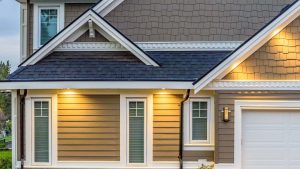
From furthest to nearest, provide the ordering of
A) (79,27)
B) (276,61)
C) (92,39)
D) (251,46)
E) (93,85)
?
(92,39), (79,27), (93,85), (276,61), (251,46)

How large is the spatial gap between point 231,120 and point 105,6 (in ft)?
15.7

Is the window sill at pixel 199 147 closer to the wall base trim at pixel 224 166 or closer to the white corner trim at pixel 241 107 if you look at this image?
the wall base trim at pixel 224 166

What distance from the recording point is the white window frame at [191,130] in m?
10.8

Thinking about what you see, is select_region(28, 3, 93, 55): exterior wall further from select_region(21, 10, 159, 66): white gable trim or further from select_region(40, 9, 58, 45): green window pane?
select_region(21, 10, 159, 66): white gable trim

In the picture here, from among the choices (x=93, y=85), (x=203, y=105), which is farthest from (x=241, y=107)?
(x=93, y=85)

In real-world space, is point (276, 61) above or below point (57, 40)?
below

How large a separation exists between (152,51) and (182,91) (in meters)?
1.71

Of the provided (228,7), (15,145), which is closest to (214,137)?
(228,7)

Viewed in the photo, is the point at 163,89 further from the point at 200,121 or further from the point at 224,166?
the point at 224,166

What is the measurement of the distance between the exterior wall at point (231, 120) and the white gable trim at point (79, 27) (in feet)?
7.28

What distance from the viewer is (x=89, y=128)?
35.6ft

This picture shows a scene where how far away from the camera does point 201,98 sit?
35.7ft

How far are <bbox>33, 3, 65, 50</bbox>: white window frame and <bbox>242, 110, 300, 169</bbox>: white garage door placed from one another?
635 cm

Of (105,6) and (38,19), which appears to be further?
(38,19)
